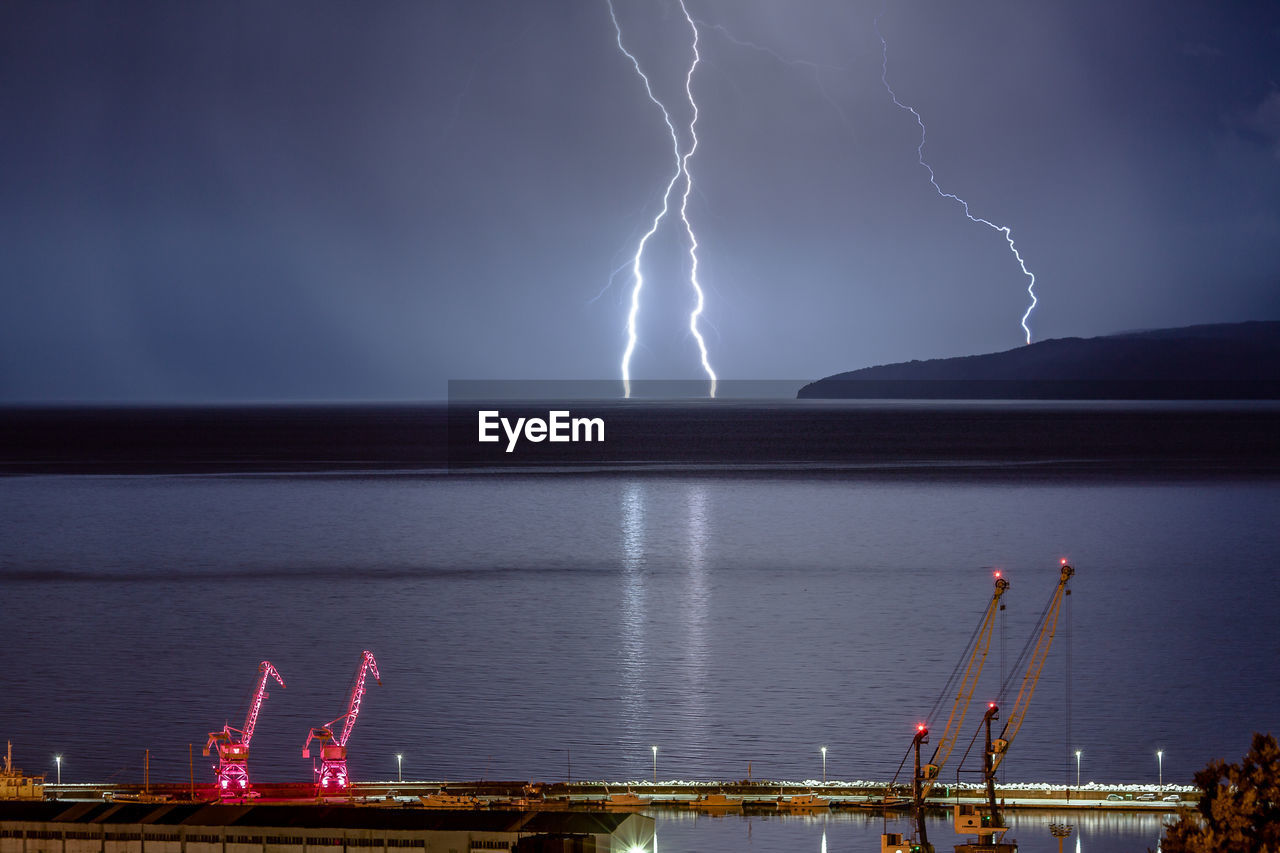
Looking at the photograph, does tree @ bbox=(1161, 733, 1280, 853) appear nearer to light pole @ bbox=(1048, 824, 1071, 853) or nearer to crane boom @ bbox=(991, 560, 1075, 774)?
light pole @ bbox=(1048, 824, 1071, 853)

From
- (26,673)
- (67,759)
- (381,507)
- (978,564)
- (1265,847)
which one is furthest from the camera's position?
(381,507)

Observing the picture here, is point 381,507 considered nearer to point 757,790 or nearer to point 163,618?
point 163,618

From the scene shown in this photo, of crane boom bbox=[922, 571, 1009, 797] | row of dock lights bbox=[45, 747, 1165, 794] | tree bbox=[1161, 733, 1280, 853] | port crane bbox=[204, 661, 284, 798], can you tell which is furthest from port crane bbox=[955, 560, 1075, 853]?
port crane bbox=[204, 661, 284, 798]

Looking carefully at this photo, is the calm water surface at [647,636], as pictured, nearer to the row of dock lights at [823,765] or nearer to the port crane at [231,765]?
the row of dock lights at [823,765]

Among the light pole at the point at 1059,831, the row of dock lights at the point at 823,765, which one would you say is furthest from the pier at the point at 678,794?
the light pole at the point at 1059,831

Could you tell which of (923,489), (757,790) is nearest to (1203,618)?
(757,790)

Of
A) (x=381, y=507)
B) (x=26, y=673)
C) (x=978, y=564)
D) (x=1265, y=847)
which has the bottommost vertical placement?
(x=1265, y=847)

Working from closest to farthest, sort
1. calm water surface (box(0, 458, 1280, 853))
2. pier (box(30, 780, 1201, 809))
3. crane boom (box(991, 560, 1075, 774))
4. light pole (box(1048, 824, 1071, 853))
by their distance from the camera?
light pole (box(1048, 824, 1071, 853))
pier (box(30, 780, 1201, 809))
crane boom (box(991, 560, 1075, 774))
calm water surface (box(0, 458, 1280, 853))
